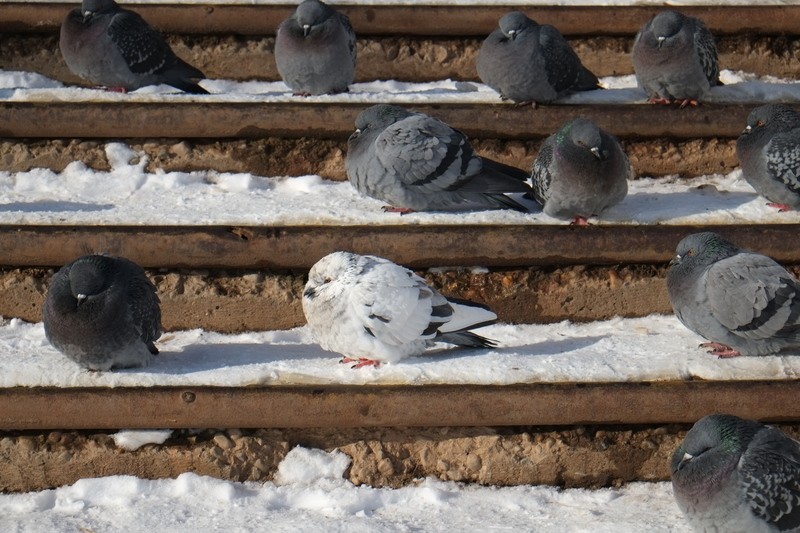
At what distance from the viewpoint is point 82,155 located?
5.55 m

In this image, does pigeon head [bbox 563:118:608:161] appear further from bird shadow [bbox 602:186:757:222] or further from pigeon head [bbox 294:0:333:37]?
pigeon head [bbox 294:0:333:37]

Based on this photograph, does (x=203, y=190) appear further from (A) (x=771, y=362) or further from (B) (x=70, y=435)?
(A) (x=771, y=362)

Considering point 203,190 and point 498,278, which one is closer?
point 498,278

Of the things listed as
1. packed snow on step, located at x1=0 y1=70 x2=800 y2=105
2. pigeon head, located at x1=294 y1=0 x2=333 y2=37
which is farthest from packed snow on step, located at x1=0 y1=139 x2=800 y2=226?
pigeon head, located at x1=294 y1=0 x2=333 y2=37

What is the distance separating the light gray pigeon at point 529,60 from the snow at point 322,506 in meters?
2.48

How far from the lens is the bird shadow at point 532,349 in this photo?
448 cm

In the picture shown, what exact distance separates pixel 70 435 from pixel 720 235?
9.15ft

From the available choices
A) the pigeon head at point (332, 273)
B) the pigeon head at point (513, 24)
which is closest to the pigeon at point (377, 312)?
the pigeon head at point (332, 273)

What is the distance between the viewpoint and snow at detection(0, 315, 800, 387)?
423 centimetres

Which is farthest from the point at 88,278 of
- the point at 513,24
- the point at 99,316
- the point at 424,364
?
the point at 513,24

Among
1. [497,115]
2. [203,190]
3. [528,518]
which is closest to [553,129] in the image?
[497,115]

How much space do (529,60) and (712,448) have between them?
2689mm

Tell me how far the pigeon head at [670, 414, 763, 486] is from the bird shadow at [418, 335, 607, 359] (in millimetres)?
840

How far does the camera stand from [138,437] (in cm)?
416
